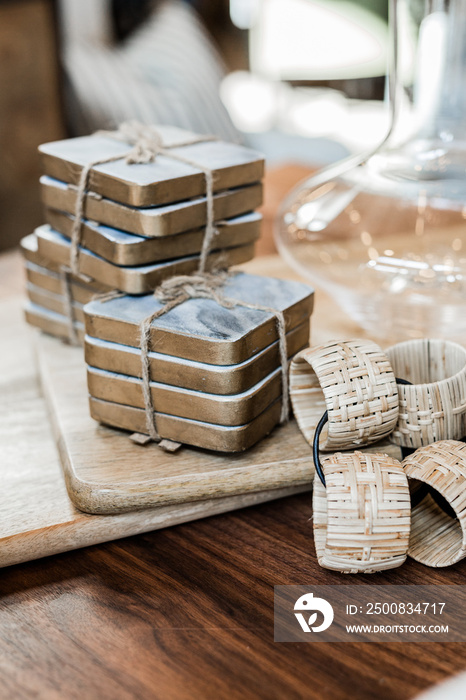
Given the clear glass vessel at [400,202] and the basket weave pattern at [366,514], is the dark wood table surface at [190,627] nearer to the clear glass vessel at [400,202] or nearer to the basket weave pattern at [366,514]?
the basket weave pattern at [366,514]

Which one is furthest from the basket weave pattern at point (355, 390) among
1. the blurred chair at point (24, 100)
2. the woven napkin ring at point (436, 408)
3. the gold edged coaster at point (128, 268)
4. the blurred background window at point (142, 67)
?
the blurred chair at point (24, 100)

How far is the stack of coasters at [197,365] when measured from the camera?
1.83ft

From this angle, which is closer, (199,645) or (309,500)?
(199,645)

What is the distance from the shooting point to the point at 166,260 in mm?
649

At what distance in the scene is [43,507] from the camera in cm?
57

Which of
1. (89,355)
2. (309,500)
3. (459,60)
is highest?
(459,60)

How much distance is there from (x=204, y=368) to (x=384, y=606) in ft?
0.68

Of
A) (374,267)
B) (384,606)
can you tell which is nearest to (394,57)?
(374,267)

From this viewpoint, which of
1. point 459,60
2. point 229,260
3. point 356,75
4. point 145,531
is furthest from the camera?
point 356,75

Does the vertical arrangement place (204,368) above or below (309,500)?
above

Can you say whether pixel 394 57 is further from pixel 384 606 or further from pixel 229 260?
pixel 384 606

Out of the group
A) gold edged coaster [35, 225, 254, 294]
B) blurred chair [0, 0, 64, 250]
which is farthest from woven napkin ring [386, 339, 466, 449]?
blurred chair [0, 0, 64, 250]

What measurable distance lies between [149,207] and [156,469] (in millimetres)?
214

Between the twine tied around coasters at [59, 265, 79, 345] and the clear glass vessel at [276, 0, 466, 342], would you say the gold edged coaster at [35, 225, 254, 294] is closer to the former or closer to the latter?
the twine tied around coasters at [59, 265, 79, 345]
